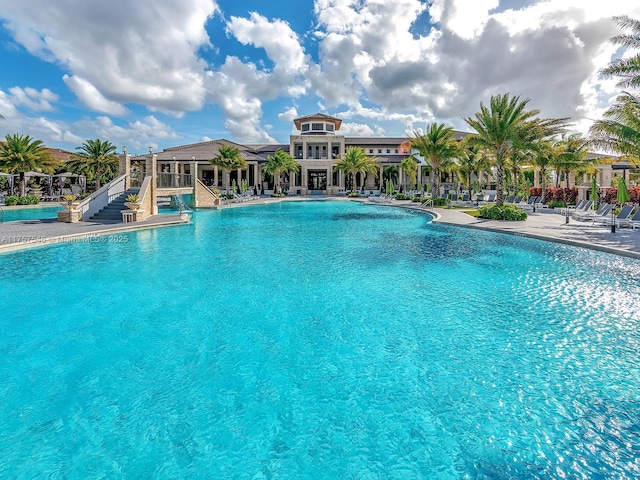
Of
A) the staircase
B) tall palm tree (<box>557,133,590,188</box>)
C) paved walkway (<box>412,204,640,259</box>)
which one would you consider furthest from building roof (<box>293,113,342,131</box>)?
paved walkway (<box>412,204,640,259</box>)

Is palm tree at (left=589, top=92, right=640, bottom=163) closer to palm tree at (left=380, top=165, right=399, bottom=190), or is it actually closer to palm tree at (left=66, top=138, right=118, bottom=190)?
palm tree at (left=380, top=165, right=399, bottom=190)

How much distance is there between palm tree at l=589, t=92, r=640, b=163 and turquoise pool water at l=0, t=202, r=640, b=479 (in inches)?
436

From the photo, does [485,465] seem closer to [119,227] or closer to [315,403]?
[315,403]

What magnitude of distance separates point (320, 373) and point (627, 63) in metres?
21.8

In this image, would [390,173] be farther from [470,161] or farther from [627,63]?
[627,63]

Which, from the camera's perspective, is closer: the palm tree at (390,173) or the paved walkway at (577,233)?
the paved walkway at (577,233)

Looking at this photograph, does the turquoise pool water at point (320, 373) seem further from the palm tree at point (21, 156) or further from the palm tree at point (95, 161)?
the palm tree at point (95, 161)

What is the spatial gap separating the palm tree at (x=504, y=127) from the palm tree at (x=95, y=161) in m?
41.3

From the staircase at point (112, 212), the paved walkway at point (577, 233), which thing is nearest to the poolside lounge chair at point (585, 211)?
the paved walkway at point (577, 233)

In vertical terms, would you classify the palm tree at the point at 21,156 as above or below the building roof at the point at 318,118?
below

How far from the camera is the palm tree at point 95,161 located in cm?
4647

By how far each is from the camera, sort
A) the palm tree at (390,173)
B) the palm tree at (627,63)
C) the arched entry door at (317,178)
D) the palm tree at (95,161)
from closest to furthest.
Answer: the palm tree at (627,63) < the palm tree at (95,161) < the palm tree at (390,173) < the arched entry door at (317,178)

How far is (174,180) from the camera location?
1199 inches

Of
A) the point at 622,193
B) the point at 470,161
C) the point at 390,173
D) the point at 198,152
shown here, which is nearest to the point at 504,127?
the point at 622,193
